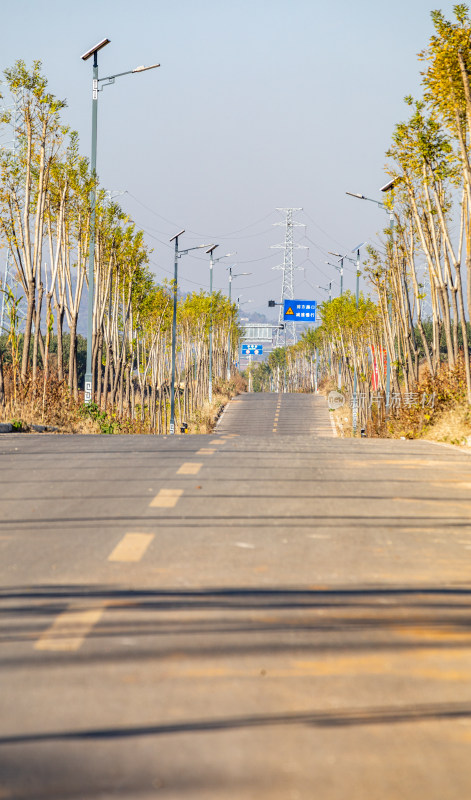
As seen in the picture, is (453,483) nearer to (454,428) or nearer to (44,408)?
(454,428)

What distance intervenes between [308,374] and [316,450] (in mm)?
100852

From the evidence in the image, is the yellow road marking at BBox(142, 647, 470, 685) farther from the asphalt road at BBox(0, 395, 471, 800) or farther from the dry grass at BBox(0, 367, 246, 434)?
the dry grass at BBox(0, 367, 246, 434)

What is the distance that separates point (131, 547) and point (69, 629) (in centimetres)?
179

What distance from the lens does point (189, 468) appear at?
10.6 metres

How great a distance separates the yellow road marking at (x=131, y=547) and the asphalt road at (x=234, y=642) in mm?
28

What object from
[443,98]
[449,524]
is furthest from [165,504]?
[443,98]

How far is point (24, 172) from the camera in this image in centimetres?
2389

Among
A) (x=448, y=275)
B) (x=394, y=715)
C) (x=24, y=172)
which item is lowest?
(x=394, y=715)

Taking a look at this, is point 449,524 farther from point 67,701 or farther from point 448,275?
point 448,275

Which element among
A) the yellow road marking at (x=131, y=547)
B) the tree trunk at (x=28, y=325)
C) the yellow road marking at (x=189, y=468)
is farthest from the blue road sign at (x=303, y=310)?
the yellow road marking at (x=131, y=547)

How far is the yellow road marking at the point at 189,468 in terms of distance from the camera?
10289 millimetres

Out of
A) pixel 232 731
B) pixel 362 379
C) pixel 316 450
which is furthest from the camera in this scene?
pixel 362 379

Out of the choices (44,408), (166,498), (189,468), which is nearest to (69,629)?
(166,498)

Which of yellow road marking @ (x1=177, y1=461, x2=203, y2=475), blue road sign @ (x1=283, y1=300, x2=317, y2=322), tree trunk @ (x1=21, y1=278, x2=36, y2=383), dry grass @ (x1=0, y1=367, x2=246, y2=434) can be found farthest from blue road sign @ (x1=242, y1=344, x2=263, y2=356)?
yellow road marking @ (x1=177, y1=461, x2=203, y2=475)
